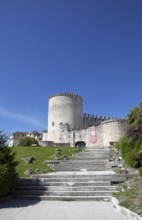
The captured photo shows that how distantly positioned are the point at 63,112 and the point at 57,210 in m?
38.6

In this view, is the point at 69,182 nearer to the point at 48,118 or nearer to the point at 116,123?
the point at 116,123

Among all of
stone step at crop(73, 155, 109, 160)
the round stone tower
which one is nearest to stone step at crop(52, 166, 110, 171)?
stone step at crop(73, 155, 109, 160)

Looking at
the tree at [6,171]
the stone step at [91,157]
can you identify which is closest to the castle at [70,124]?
the stone step at [91,157]

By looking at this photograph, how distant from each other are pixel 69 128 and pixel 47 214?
116 feet

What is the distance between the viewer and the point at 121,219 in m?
6.17

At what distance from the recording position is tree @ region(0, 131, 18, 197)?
796 centimetres

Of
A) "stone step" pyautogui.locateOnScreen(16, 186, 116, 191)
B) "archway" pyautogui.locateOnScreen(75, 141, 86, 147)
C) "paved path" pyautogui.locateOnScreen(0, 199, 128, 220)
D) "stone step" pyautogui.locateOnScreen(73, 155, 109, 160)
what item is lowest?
"paved path" pyautogui.locateOnScreen(0, 199, 128, 220)

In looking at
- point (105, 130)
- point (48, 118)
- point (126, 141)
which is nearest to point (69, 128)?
point (48, 118)

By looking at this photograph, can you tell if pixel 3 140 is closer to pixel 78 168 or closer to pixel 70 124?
pixel 78 168

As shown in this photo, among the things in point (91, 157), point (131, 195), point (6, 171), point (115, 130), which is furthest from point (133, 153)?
point (115, 130)

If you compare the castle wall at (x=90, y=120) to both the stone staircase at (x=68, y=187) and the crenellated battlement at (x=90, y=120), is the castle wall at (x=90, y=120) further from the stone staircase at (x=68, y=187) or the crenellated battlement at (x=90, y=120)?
the stone staircase at (x=68, y=187)

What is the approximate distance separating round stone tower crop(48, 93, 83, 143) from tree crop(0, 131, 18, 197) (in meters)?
35.2

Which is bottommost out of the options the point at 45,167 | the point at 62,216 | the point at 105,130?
the point at 62,216

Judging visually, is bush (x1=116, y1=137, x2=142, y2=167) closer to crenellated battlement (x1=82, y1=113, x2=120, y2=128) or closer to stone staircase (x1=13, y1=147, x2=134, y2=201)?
stone staircase (x1=13, y1=147, x2=134, y2=201)
